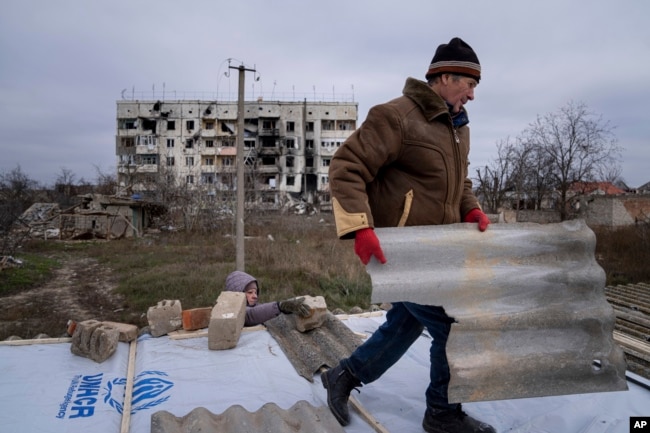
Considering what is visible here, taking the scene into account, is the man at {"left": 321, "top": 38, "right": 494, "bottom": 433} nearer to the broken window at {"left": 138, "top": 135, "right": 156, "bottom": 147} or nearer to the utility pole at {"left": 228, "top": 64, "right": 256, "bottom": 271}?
the utility pole at {"left": 228, "top": 64, "right": 256, "bottom": 271}

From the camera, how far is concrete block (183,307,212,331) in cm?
408

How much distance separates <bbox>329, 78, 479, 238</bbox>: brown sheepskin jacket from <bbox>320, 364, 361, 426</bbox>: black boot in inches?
37.4

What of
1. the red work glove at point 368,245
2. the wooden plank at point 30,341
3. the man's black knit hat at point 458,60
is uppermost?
the man's black knit hat at point 458,60

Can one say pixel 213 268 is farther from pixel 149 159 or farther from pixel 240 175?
pixel 149 159

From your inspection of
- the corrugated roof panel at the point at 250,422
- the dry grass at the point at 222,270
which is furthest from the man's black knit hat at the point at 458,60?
the dry grass at the point at 222,270

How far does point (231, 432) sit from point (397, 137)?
1633 millimetres

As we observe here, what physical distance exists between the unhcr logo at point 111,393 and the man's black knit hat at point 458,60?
2.57 metres

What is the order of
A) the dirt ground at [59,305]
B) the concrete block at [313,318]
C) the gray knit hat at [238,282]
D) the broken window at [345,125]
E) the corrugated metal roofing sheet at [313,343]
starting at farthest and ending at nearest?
the broken window at [345,125] < the dirt ground at [59,305] < the gray knit hat at [238,282] < the concrete block at [313,318] < the corrugated metal roofing sheet at [313,343]

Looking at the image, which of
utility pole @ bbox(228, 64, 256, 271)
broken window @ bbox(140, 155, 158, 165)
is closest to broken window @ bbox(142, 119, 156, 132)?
broken window @ bbox(140, 155, 158, 165)

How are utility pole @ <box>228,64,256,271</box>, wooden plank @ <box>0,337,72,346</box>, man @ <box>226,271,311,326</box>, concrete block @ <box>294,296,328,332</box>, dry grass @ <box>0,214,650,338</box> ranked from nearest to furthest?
wooden plank @ <box>0,337,72,346</box> → concrete block @ <box>294,296,328,332</box> → man @ <box>226,271,311,326</box> → dry grass @ <box>0,214,650,338</box> → utility pole @ <box>228,64,256,271</box>

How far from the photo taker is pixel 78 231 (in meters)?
19.1

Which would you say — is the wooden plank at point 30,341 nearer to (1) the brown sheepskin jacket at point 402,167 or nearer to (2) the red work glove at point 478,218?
(1) the brown sheepskin jacket at point 402,167

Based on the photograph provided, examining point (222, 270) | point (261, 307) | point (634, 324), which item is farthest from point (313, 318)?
point (222, 270)

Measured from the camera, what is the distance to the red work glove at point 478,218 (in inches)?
87.5
